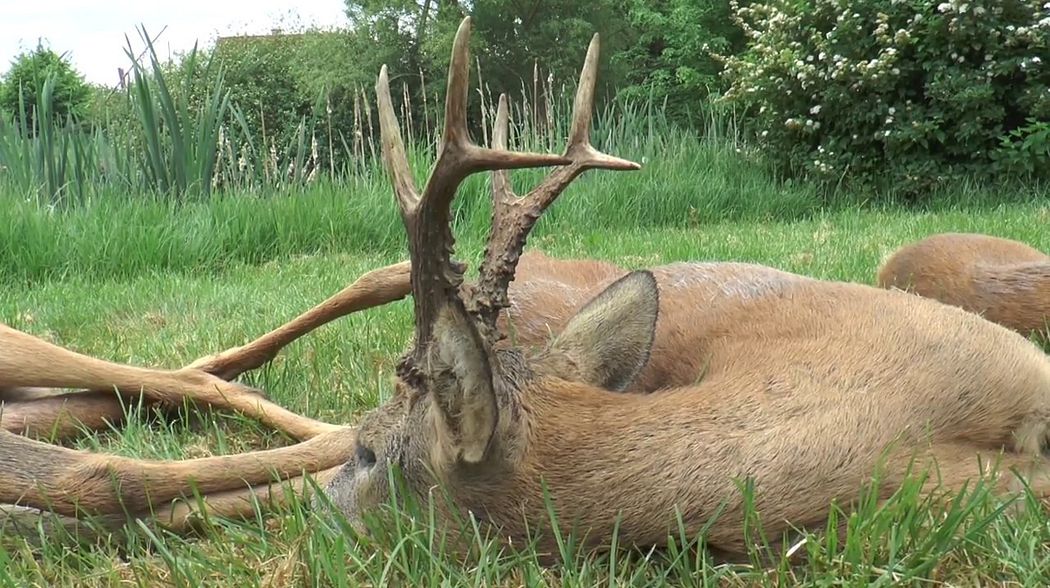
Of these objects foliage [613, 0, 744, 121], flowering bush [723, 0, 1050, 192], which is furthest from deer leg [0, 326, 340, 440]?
foliage [613, 0, 744, 121]

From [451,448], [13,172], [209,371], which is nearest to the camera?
[451,448]

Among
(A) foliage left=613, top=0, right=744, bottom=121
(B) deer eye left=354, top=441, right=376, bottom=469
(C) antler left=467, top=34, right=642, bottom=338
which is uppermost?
(A) foliage left=613, top=0, right=744, bottom=121

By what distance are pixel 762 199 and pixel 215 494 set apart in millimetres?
8664

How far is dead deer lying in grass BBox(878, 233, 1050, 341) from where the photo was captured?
3.00m

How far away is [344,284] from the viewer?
19.8 ft

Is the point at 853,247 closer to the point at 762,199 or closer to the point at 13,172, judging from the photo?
the point at 762,199

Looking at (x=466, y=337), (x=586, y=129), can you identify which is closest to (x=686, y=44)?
(x=586, y=129)

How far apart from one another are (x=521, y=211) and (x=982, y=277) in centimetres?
198

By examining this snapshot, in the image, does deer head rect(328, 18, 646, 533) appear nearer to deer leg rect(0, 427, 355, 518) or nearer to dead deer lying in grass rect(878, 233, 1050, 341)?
deer leg rect(0, 427, 355, 518)

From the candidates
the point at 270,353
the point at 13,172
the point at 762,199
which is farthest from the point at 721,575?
the point at 762,199

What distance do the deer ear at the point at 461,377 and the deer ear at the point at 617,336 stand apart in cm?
33

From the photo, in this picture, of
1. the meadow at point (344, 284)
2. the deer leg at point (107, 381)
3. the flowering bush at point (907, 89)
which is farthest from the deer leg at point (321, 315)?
the flowering bush at point (907, 89)

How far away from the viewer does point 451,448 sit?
151 centimetres

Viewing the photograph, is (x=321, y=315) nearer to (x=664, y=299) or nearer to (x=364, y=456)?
(x=664, y=299)
